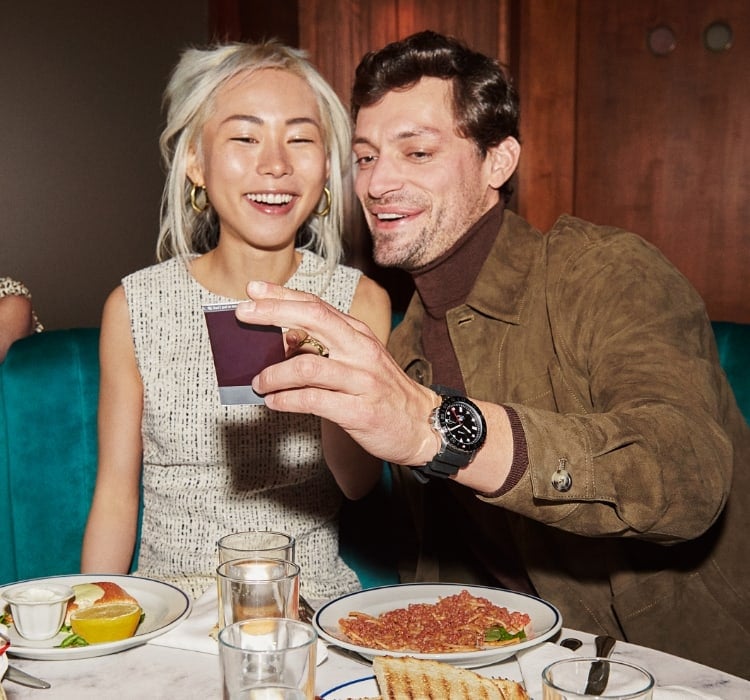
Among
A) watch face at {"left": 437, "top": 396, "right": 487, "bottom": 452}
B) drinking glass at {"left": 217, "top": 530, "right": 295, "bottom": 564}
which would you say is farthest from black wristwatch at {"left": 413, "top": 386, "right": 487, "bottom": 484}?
drinking glass at {"left": 217, "top": 530, "right": 295, "bottom": 564}

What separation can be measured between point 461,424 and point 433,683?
1.15 feet

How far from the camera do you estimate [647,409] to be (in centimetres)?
144

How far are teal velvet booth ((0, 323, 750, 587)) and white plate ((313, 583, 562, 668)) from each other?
4.01ft

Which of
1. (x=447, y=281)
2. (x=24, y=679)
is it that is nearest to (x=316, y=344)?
(x=24, y=679)

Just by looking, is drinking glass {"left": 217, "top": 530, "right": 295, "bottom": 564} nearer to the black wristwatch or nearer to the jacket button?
the black wristwatch

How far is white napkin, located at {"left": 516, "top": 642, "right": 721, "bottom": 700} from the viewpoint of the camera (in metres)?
1.08

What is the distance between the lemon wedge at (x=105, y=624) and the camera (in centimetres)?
128

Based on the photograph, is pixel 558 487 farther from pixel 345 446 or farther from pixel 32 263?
pixel 32 263

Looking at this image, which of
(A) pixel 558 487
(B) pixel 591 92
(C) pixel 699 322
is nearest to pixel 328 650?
(A) pixel 558 487

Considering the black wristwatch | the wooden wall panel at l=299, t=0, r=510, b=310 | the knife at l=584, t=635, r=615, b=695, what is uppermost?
the wooden wall panel at l=299, t=0, r=510, b=310

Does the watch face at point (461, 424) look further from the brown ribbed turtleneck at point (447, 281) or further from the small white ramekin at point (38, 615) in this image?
the brown ribbed turtleneck at point (447, 281)

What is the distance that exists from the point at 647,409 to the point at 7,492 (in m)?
1.65

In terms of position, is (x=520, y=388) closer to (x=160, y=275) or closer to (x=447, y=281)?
(x=447, y=281)

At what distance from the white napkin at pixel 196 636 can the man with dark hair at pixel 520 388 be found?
0.32 meters
